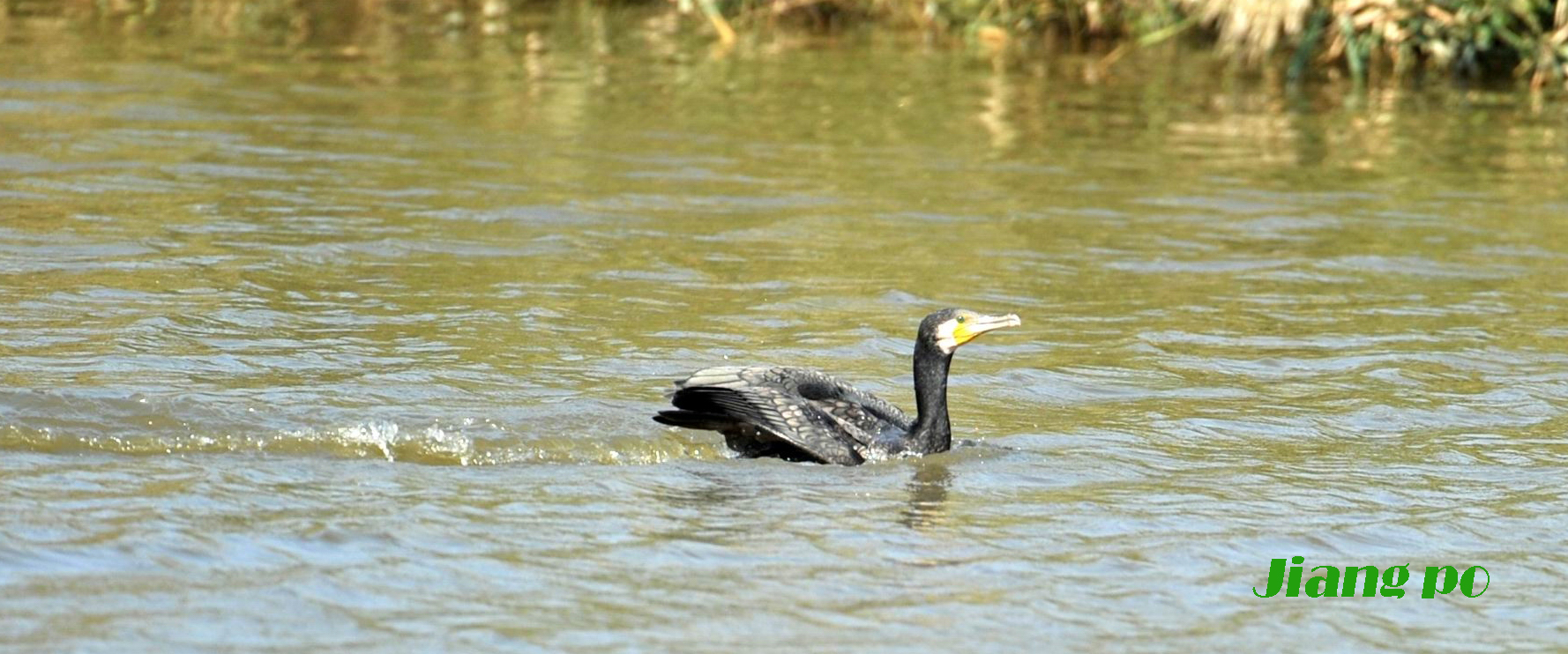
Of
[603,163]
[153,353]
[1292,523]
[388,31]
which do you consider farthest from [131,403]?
[388,31]

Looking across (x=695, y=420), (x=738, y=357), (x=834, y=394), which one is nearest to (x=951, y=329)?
(x=834, y=394)

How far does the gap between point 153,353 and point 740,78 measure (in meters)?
11.1

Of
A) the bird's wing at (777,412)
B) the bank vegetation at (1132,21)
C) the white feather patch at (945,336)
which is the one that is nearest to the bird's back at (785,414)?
the bird's wing at (777,412)

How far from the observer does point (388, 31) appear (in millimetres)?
21953

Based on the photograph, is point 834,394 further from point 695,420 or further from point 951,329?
point 695,420

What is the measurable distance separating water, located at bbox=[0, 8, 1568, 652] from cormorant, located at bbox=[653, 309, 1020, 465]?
0.11 m

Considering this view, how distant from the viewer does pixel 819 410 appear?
25.2 ft

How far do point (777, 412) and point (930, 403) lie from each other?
64cm

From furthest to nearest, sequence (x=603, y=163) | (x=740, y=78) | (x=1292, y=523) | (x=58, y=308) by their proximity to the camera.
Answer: (x=740, y=78)
(x=603, y=163)
(x=58, y=308)
(x=1292, y=523)

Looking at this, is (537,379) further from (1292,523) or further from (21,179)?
(21,179)

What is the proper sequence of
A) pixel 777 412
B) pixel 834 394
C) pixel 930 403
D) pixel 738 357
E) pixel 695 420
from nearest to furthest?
1. pixel 777 412
2. pixel 695 420
3. pixel 930 403
4. pixel 834 394
5. pixel 738 357

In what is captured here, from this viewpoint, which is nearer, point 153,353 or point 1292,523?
point 1292,523

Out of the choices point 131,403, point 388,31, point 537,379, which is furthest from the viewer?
point 388,31

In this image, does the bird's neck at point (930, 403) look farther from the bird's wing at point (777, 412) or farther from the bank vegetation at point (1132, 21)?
the bank vegetation at point (1132, 21)
